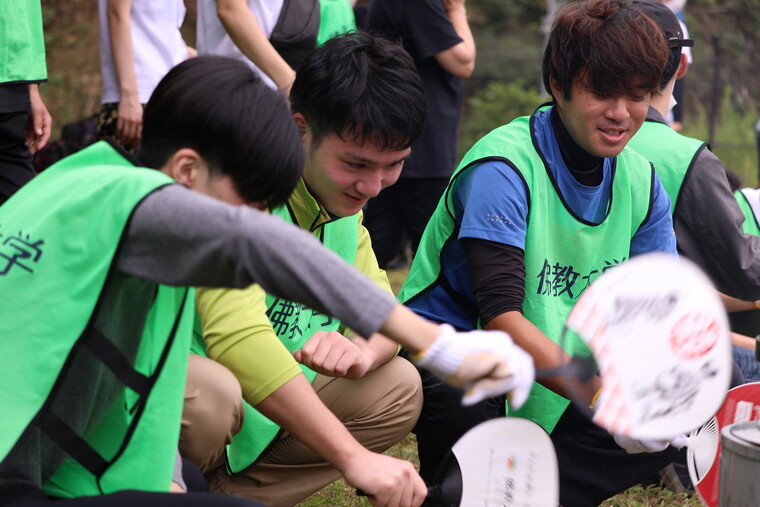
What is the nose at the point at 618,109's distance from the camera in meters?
2.63

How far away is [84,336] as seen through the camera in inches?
66.7

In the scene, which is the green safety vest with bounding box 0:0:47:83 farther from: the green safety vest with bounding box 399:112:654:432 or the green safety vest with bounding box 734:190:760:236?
the green safety vest with bounding box 734:190:760:236

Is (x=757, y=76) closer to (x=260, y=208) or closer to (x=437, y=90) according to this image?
(x=437, y=90)

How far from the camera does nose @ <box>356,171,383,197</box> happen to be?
2383mm

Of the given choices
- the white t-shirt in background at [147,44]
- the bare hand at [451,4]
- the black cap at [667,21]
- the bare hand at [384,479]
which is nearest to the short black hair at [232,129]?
the bare hand at [384,479]

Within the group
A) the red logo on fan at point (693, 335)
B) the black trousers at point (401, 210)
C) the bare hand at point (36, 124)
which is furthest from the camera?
the black trousers at point (401, 210)

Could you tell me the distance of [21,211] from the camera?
67.9 inches

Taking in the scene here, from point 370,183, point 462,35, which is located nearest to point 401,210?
point 462,35

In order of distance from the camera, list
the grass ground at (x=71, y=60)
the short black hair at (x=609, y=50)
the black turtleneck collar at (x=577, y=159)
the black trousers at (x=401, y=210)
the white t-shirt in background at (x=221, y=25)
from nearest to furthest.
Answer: the short black hair at (x=609, y=50)
the black turtleneck collar at (x=577, y=159)
the white t-shirt in background at (x=221, y=25)
the black trousers at (x=401, y=210)
the grass ground at (x=71, y=60)

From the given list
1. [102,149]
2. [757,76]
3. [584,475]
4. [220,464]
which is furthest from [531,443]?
[757,76]

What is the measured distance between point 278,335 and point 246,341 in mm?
251

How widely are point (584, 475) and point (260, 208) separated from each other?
1.44m

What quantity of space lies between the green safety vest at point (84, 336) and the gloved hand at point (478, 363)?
1.59ft

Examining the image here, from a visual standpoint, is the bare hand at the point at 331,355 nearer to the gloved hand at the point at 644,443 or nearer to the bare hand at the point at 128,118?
the gloved hand at the point at 644,443
